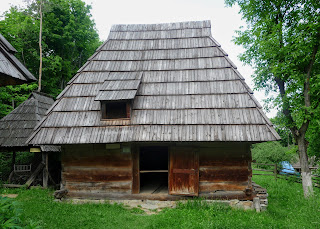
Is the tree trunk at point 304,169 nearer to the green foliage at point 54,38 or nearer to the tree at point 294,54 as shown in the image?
the tree at point 294,54

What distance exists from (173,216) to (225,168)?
A: 2402 mm

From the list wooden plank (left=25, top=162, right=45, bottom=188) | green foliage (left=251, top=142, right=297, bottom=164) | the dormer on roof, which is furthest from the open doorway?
green foliage (left=251, top=142, right=297, bottom=164)

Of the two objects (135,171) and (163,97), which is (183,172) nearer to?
(135,171)

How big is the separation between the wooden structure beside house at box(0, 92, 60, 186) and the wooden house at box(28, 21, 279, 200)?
139 inches

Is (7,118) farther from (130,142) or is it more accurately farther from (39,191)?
(130,142)

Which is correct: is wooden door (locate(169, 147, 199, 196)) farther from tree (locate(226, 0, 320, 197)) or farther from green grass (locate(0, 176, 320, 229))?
tree (locate(226, 0, 320, 197))

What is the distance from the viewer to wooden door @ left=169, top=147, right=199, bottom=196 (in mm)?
7562

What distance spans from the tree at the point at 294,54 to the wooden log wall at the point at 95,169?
20.4ft

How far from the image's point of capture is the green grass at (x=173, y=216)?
5.86m

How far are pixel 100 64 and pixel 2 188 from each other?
24.0 feet

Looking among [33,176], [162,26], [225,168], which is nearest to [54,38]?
[162,26]

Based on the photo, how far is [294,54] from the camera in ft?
26.6

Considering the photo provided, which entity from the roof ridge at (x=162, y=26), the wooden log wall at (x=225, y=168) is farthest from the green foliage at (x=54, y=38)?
the wooden log wall at (x=225, y=168)

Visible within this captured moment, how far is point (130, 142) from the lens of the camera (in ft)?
24.7
